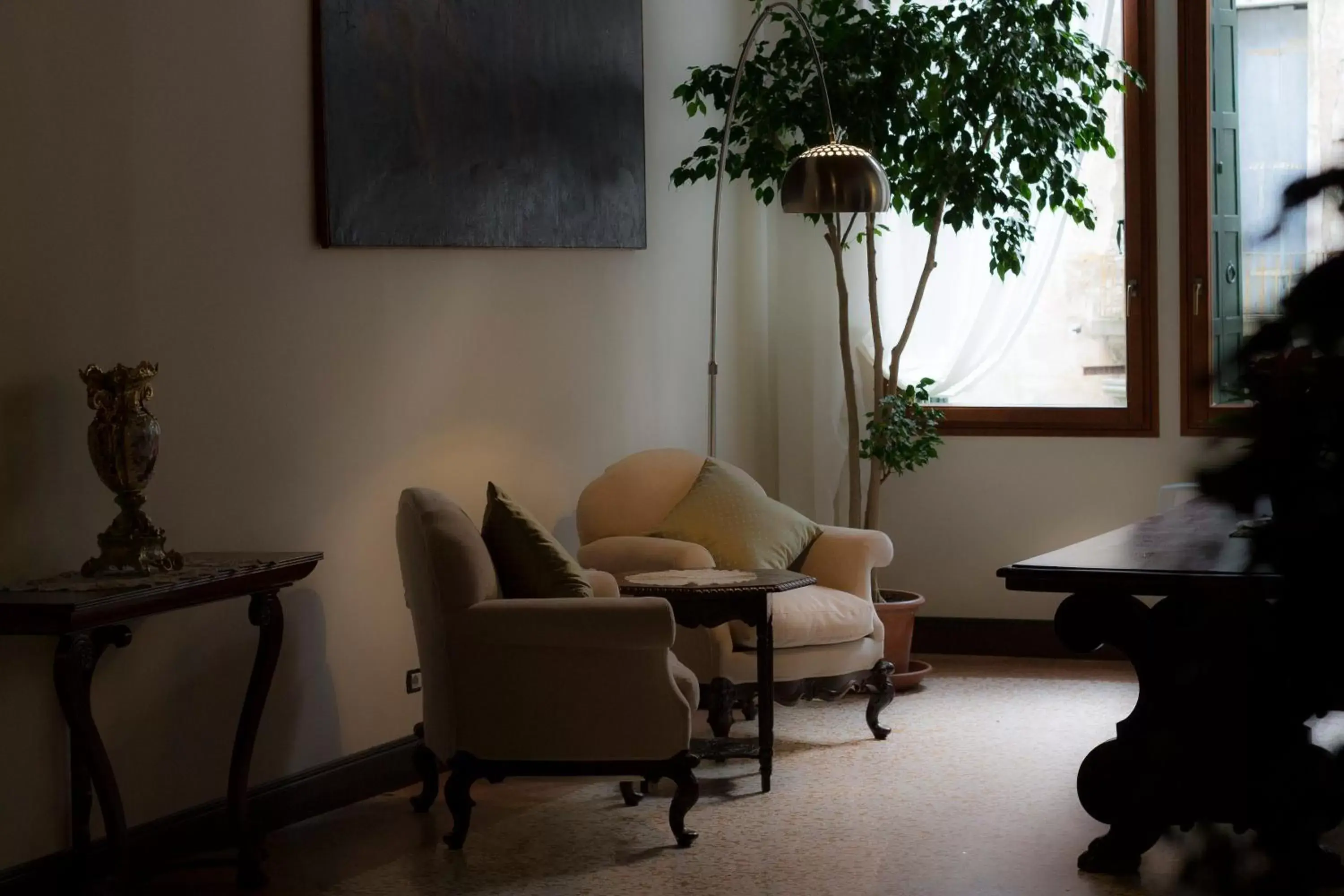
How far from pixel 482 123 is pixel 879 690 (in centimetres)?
226

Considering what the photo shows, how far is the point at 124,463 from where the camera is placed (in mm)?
3316

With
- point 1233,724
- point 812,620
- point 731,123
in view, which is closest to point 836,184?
point 731,123

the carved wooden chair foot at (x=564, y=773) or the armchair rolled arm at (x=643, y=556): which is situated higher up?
the armchair rolled arm at (x=643, y=556)

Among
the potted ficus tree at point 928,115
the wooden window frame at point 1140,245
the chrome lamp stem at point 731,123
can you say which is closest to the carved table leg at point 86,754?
the chrome lamp stem at point 731,123

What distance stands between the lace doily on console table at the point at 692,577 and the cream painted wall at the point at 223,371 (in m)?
0.73

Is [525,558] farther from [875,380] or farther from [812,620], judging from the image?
[875,380]

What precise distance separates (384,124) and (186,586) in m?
1.72

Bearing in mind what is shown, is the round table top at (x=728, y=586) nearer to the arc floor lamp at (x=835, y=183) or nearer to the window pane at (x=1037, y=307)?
the arc floor lamp at (x=835, y=183)

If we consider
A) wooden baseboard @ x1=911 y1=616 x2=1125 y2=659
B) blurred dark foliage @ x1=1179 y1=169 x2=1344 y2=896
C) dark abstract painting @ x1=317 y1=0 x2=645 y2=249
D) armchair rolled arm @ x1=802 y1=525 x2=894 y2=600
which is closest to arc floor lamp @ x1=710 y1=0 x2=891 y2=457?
dark abstract painting @ x1=317 y1=0 x2=645 y2=249

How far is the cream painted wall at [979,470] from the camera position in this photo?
248 inches

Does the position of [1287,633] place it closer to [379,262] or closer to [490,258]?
[379,262]

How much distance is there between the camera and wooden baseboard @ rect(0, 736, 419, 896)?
10.9 ft

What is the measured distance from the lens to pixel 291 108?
413 centimetres

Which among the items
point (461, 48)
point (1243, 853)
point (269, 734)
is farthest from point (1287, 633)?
point (461, 48)
